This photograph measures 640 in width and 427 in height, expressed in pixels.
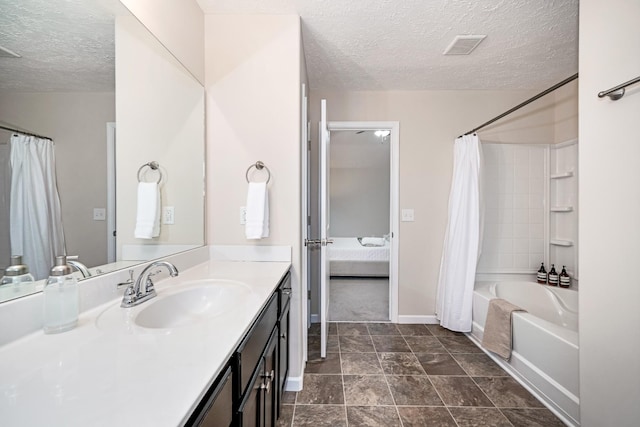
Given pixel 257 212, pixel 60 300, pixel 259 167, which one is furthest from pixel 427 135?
pixel 60 300

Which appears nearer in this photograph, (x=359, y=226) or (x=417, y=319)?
(x=417, y=319)

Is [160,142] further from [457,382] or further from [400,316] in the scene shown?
[400,316]

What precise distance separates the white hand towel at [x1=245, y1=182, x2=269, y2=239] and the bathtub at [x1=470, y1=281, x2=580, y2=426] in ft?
6.18

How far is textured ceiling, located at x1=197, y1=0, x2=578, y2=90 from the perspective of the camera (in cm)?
163

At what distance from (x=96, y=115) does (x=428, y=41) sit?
2121 mm

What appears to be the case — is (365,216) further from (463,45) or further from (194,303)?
(194,303)


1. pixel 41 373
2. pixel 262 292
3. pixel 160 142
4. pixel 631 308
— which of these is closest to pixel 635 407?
pixel 631 308

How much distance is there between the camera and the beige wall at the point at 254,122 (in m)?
1.70

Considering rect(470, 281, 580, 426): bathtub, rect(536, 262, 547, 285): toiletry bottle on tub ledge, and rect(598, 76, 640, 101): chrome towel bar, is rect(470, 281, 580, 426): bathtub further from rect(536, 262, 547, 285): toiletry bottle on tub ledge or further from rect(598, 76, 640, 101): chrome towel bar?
rect(598, 76, 640, 101): chrome towel bar

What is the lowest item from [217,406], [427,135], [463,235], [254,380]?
[254,380]

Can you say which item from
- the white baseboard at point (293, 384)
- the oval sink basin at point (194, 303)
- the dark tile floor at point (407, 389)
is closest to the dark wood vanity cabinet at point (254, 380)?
the oval sink basin at point (194, 303)

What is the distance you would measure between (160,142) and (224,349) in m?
1.16

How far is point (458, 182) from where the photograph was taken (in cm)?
252

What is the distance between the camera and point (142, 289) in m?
1.04
